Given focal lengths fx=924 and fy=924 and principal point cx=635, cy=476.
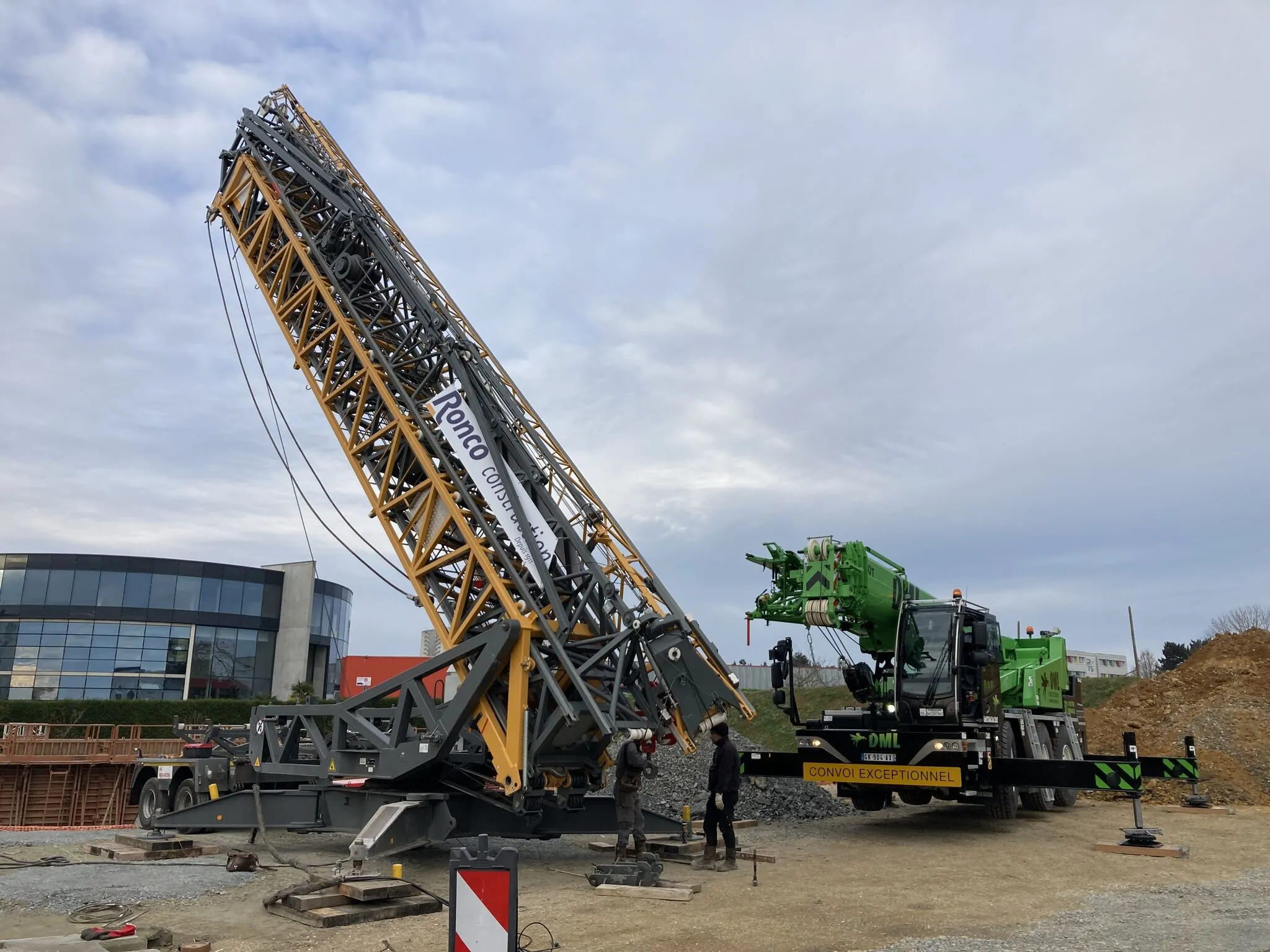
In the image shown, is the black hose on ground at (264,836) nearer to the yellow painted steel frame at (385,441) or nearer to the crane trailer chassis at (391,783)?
the crane trailer chassis at (391,783)

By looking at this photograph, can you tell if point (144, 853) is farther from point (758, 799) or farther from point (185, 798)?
point (758, 799)

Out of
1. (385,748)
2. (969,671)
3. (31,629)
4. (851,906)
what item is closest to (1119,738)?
(969,671)

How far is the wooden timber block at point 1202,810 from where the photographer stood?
1494 centimetres

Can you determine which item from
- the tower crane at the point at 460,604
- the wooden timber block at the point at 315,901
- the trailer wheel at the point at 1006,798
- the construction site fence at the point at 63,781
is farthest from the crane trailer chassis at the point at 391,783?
the construction site fence at the point at 63,781

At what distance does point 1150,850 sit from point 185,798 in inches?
492

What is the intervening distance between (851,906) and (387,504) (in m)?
6.59

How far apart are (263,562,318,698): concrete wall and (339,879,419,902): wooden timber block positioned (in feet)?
130

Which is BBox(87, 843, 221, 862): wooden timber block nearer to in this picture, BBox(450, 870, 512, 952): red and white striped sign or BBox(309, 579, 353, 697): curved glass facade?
BBox(450, 870, 512, 952): red and white striped sign

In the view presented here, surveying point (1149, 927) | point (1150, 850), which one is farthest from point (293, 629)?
point (1149, 927)

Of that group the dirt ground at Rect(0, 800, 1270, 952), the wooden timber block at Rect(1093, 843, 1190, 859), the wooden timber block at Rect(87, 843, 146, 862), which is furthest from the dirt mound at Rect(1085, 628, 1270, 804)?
the wooden timber block at Rect(87, 843, 146, 862)

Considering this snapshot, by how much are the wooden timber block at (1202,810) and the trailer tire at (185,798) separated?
15.0 metres

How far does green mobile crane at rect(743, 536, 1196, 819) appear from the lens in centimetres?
1160

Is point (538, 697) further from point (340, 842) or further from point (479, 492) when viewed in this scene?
point (340, 842)

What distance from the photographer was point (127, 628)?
4203 centimetres
